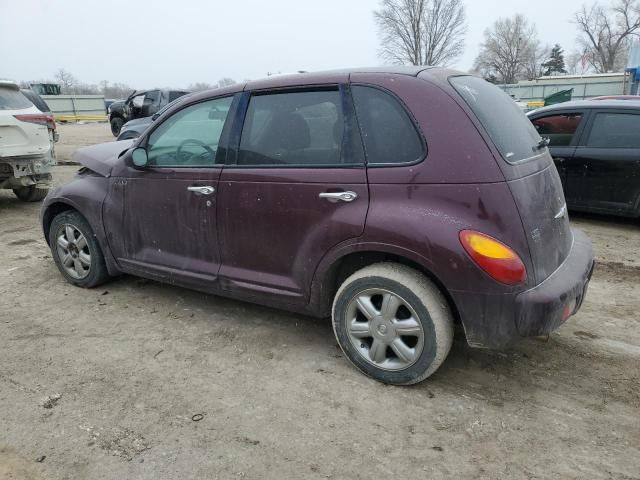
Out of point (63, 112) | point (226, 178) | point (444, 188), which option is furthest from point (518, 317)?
point (63, 112)

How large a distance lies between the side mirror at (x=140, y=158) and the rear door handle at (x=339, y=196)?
5.17 feet

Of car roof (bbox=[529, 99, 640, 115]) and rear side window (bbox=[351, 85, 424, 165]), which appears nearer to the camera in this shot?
rear side window (bbox=[351, 85, 424, 165])

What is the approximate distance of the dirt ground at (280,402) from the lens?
238cm

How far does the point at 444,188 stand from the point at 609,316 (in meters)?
2.17

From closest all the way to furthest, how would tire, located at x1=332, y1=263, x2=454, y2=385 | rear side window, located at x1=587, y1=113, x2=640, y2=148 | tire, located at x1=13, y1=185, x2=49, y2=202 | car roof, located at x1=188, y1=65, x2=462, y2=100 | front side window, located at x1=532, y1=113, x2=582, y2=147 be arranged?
1. tire, located at x1=332, y1=263, x2=454, y2=385
2. car roof, located at x1=188, y1=65, x2=462, y2=100
3. rear side window, located at x1=587, y1=113, x2=640, y2=148
4. front side window, located at x1=532, y1=113, x2=582, y2=147
5. tire, located at x1=13, y1=185, x2=49, y2=202

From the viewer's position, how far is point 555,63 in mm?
75750

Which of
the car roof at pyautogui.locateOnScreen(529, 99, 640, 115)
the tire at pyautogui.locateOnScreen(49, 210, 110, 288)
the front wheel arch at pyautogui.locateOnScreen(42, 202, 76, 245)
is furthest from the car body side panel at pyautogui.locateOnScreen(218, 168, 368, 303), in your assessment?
the car roof at pyautogui.locateOnScreen(529, 99, 640, 115)

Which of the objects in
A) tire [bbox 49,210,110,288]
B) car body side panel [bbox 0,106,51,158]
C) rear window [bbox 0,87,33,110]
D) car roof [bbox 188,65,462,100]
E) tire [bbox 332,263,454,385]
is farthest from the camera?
rear window [bbox 0,87,33,110]

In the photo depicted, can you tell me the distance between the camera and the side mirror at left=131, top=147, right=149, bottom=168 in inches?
149

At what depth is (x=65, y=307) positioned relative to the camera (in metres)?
4.18

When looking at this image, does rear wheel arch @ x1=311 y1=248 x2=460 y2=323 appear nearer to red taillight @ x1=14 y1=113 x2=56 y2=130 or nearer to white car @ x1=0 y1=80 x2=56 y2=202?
white car @ x1=0 y1=80 x2=56 y2=202

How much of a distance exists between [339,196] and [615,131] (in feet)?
16.2

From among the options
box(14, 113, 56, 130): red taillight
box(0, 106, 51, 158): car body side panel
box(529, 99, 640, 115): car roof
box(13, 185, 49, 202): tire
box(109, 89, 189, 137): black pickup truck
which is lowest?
box(13, 185, 49, 202): tire

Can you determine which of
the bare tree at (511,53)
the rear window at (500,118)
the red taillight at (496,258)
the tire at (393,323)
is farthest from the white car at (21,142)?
the bare tree at (511,53)
